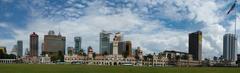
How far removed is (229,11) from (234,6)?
12cm

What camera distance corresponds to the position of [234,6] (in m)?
6.08

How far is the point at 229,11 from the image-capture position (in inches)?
237
